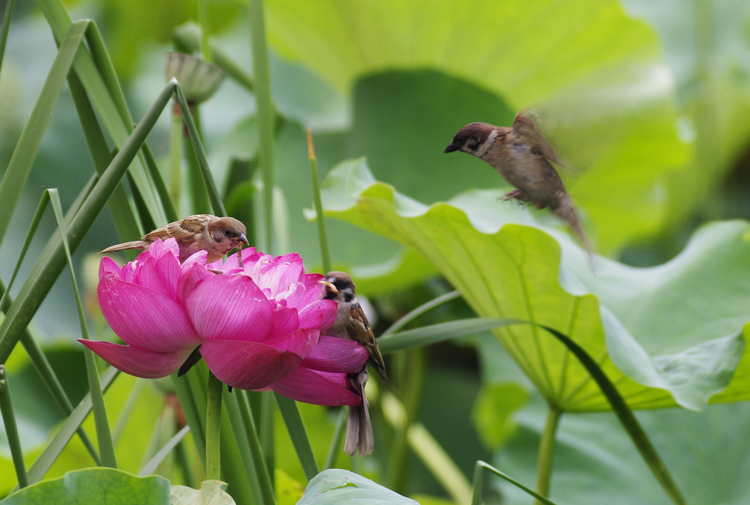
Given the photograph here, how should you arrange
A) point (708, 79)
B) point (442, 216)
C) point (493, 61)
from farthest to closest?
point (708, 79), point (493, 61), point (442, 216)

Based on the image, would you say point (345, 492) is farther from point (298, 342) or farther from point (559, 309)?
point (559, 309)

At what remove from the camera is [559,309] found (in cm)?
54

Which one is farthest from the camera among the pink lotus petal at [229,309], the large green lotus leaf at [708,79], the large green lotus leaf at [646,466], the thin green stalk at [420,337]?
the large green lotus leaf at [708,79]

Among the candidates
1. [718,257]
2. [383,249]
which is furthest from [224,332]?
[383,249]

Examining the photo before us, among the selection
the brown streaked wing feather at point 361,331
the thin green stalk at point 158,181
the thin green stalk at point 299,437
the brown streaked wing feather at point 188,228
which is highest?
the thin green stalk at point 158,181

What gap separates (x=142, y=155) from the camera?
36cm

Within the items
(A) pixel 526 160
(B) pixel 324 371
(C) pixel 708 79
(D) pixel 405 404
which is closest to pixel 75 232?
(B) pixel 324 371

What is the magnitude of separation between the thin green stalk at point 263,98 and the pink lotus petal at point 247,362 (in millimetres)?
148

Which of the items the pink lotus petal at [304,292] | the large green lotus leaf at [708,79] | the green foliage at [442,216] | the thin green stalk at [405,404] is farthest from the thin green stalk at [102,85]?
the large green lotus leaf at [708,79]

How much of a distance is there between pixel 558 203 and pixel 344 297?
0.49 ft

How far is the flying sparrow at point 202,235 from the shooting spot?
303 millimetres

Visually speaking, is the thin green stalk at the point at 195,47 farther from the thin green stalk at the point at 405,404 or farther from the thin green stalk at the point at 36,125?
the thin green stalk at the point at 405,404

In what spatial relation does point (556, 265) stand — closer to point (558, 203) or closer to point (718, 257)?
point (558, 203)

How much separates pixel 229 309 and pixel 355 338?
9 cm
